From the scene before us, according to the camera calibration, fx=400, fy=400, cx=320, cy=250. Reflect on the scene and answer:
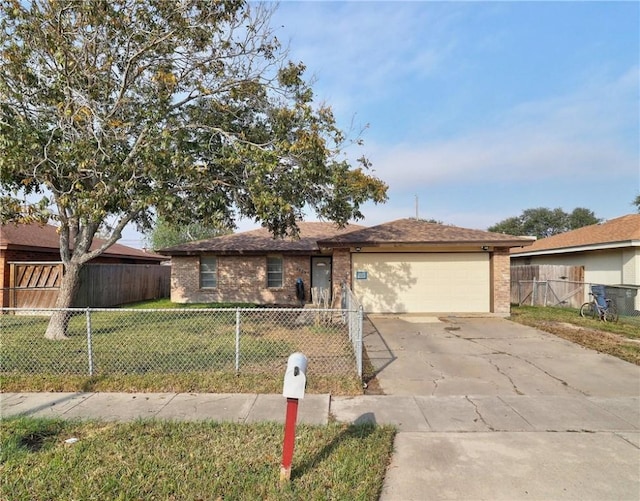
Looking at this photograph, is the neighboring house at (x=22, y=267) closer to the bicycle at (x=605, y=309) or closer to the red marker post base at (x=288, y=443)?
the red marker post base at (x=288, y=443)

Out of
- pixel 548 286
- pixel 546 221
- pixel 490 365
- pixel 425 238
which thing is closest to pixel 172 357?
pixel 490 365

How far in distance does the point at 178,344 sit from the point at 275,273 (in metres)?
9.98

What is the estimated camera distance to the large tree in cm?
736

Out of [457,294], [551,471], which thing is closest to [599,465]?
[551,471]

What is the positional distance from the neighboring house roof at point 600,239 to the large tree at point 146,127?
35.5ft

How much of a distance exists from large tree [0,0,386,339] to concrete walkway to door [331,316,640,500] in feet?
12.6

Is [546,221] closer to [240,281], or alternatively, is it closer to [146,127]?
[240,281]

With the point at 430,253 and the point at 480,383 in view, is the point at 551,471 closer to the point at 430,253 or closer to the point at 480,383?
the point at 480,383

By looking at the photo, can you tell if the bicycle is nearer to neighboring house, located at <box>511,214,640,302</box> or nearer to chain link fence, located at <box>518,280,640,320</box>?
chain link fence, located at <box>518,280,640,320</box>

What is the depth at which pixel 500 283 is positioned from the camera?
13.3 metres

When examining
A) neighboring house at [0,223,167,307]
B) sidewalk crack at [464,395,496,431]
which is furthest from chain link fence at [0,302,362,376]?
sidewalk crack at [464,395,496,431]

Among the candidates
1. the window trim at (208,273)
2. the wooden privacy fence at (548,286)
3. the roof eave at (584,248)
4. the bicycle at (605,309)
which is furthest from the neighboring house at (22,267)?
the roof eave at (584,248)

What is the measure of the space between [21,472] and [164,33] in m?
7.70

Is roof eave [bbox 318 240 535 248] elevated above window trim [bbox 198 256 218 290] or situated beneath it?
elevated above
